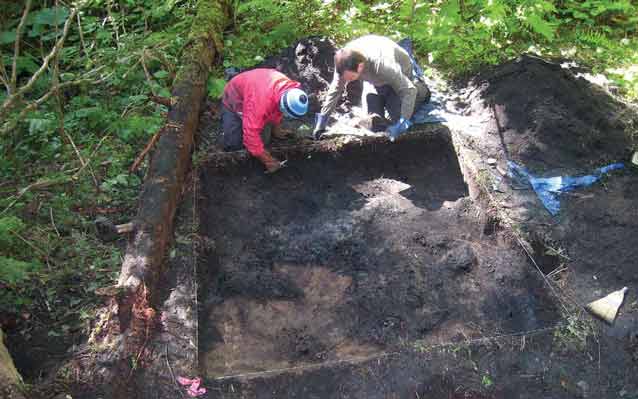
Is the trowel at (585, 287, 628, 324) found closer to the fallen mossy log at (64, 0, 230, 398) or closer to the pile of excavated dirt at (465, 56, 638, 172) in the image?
the pile of excavated dirt at (465, 56, 638, 172)

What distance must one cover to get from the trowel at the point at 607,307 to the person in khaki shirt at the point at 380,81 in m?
2.31

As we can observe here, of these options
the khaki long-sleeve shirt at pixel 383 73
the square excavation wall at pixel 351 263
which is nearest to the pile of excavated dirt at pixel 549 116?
the square excavation wall at pixel 351 263

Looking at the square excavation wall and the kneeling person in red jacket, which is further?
the kneeling person in red jacket

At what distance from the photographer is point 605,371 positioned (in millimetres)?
3256

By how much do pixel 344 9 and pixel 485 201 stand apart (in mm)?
3878

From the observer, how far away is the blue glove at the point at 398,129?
4780 millimetres

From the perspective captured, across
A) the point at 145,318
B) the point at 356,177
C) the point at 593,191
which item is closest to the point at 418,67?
the point at 356,177

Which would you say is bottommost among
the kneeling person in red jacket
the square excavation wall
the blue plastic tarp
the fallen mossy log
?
the square excavation wall

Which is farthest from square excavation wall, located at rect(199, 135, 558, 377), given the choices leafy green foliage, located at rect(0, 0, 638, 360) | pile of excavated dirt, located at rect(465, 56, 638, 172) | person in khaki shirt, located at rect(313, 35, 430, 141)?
leafy green foliage, located at rect(0, 0, 638, 360)

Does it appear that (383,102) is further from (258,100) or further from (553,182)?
(553,182)

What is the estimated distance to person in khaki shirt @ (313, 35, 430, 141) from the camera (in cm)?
449

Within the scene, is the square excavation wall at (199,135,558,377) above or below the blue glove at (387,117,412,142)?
below

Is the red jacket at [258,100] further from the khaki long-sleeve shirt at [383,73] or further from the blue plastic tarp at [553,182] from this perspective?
the blue plastic tarp at [553,182]

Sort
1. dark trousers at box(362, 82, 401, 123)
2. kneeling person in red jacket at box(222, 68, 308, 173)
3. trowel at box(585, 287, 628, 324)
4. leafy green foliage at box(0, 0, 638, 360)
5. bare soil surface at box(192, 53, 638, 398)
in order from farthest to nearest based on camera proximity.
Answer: dark trousers at box(362, 82, 401, 123) < kneeling person in red jacket at box(222, 68, 308, 173) < leafy green foliage at box(0, 0, 638, 360) < trowel at box(585, 287, 628, 324) < bare soil surface at box(192, 53, 638, 398)
